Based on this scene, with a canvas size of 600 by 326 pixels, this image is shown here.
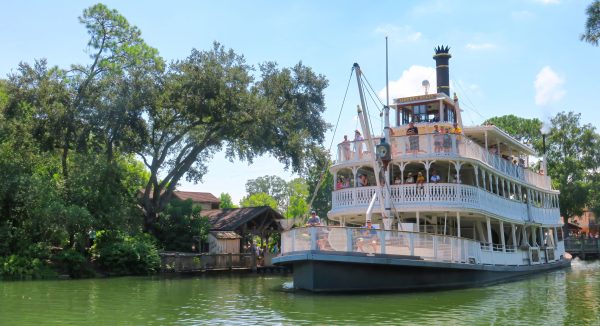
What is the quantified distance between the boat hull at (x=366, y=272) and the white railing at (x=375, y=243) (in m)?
0.23

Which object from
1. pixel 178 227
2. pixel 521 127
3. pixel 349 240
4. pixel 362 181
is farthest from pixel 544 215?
pixel 521 127

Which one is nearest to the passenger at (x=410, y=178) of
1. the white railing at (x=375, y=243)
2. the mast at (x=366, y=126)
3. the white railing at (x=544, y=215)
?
the mast at (x=366, y=126)

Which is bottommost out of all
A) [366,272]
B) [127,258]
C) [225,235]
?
[366,272]

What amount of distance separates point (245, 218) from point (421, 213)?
17919 millimetres

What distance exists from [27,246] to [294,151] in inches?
669

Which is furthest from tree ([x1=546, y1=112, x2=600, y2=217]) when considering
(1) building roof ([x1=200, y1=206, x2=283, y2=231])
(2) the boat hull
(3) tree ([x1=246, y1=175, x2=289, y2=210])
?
(3) tree ([x1=246, y1=175, x2=289, y2=210])

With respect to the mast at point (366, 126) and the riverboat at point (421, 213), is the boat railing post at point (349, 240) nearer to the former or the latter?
the riverboat at point (421, 213)

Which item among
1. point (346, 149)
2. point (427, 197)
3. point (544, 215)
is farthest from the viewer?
point (544, 215)

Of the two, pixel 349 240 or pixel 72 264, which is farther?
pixel 72 264

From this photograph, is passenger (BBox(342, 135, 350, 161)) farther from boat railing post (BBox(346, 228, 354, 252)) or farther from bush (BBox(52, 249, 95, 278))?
bush (BBox(52, 249, 95, 278))

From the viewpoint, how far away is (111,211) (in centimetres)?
3241

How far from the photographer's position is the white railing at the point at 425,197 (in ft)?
71.3

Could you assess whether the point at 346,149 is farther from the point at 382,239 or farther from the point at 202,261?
the point at 202,261

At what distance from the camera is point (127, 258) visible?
31.8 meters
